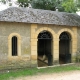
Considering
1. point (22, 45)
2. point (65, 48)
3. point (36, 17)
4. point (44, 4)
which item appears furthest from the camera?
point (44, 4)

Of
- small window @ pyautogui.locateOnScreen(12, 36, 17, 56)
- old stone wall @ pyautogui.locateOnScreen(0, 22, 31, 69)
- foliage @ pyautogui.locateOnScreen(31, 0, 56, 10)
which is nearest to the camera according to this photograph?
old stone wall @ pyautogui.locateOnScreen(0, 22, 31, 69)

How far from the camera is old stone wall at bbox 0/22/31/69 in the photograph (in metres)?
12.6

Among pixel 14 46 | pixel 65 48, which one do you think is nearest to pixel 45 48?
pixel 65 48

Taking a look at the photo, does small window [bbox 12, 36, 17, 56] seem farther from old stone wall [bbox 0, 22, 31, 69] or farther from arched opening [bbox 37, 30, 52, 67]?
arched opening [bbox 37, 30, 52, 67]

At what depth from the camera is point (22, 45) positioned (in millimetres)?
13258

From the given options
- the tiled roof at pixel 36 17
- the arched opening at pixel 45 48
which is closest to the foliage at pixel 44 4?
the arched opening at pixel 45 48

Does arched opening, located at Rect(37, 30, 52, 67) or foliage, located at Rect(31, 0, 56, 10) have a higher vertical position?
A: foliage, located at Rect(31, 0, 56, 10)

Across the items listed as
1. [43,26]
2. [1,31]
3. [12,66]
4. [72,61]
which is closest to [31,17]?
[43,26]

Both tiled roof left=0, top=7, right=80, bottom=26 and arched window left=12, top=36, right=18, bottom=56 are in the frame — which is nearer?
tiled roof left=0, top=7, right=80, bottom=26

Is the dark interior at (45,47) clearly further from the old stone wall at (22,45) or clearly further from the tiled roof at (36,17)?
the old stone wall at (22,45)

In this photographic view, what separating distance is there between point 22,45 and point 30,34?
1139 mm

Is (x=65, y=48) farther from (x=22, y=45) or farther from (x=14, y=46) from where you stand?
(x=14, y=46)

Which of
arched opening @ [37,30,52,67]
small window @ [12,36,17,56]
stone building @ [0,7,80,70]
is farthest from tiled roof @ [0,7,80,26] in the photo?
small window @ [12,36,17,56]

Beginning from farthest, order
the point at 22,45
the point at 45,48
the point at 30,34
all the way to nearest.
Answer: the point at 45,48 < the point at 30,34 < the point at 22,45
